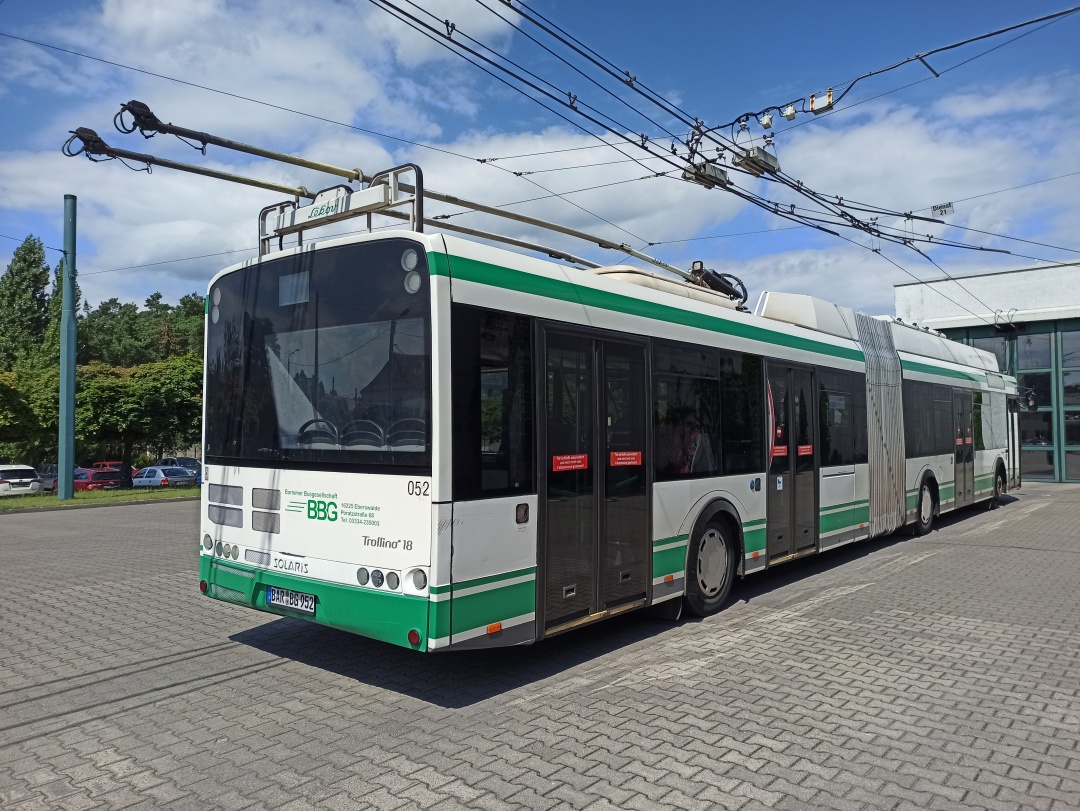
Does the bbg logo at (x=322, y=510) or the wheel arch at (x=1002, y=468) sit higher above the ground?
the bbg logo at (x=322, y=510)

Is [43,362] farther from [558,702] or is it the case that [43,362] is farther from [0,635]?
[558,702]

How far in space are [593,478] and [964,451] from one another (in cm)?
1230

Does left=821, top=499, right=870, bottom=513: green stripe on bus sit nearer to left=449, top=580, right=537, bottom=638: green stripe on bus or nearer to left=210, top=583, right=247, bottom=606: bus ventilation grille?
left=449, top=580, right=537, bottom=638: green stripe on bus

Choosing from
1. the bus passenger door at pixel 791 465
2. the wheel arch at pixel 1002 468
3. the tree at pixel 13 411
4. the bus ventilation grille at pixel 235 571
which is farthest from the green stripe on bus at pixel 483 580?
the tree at pixel 13 411

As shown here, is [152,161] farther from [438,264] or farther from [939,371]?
[939,371]

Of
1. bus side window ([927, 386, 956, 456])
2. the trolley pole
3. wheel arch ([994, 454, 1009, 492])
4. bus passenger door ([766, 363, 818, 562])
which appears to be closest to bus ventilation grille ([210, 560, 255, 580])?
bus passenger door ([766, 363, 818, 562])

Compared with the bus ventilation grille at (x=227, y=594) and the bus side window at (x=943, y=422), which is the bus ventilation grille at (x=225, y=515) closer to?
the bus ventilation grille at (x=227, y=594)

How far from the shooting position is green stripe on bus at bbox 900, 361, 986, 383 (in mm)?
13359

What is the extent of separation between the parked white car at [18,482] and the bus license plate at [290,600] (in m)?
34.4

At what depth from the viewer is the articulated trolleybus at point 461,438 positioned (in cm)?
517

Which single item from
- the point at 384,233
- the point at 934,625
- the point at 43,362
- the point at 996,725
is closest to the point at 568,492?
the point at 384,233

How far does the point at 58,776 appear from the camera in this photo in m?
4.21

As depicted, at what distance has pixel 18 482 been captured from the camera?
35.0 m

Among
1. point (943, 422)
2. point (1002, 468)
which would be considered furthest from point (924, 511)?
point (1002, 468)
